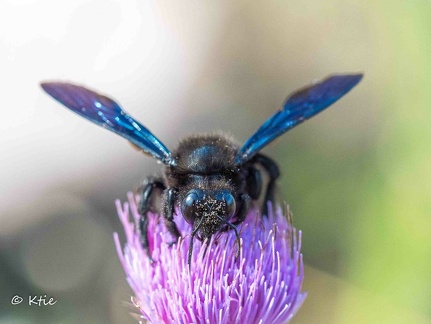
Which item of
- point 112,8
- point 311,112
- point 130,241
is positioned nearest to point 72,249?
point 130,241

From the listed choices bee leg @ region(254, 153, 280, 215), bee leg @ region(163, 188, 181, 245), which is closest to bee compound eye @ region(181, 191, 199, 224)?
bee leg @ region(163, 188, 181, 245)

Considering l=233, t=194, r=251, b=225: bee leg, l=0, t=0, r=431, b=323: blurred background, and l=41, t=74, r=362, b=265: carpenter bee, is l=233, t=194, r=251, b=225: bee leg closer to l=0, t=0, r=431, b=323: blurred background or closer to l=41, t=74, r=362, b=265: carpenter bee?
l=41, t=74, r=362, b=265: carpenter bee

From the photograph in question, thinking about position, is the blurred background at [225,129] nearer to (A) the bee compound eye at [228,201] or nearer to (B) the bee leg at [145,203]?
(B) the bee leg at [145,203]

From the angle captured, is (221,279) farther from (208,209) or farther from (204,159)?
(204,159)

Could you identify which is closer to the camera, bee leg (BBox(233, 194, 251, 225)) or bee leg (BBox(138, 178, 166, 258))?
bee leg (BBox(233, 194, 251, 225))

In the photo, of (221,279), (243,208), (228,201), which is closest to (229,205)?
(228,201)

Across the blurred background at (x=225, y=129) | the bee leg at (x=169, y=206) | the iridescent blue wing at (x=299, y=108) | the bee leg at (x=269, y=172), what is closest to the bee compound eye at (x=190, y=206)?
the bee leg at (x=169, y=206)
